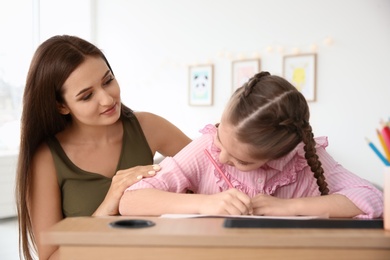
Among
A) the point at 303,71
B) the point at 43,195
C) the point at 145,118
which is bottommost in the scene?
A: the point at 43,195

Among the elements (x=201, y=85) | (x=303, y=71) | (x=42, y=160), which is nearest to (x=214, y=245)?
(x=42, y=160)

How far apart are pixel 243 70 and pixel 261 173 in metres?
3.13

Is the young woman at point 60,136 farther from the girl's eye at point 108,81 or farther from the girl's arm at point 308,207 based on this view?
the girl's arm at point 308,207

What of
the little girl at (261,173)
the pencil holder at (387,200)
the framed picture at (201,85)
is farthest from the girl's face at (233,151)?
the framed picture at (201,85)

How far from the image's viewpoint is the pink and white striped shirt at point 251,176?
3.88 ft

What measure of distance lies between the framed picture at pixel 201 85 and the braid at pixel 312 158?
336cm

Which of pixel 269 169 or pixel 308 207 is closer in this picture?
pixel 308 207

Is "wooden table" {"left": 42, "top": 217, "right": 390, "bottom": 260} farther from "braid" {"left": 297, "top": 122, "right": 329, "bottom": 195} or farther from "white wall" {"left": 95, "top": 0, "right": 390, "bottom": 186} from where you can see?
"white wall" {"left": 95, "top": 0, "right": 390, "bottom": 186}

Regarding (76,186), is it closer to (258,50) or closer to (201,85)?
(258,50)

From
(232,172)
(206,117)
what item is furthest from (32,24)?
(232,172)

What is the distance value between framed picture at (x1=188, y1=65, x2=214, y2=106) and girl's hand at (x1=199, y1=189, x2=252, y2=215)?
353cm

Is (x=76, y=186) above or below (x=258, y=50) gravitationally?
below

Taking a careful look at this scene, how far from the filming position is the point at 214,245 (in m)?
0.67

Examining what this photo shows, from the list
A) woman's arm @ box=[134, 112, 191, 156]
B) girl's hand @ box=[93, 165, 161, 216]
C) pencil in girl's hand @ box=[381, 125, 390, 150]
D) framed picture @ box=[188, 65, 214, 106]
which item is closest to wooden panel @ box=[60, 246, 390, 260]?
pencil in girl's hand @ box=[381, 125, 390, 150]
